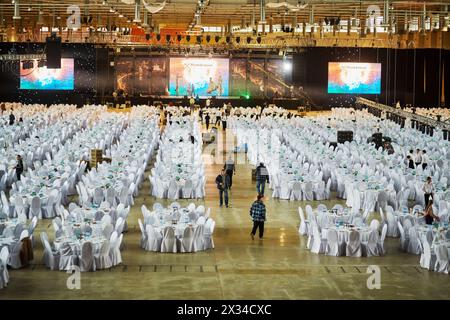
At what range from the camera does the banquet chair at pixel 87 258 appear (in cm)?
1558

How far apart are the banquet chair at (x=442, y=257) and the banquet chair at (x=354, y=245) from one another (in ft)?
5.74

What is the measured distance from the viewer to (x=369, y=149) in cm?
3172

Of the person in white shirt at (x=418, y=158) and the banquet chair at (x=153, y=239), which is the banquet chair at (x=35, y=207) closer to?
the banquet chair at (x=153, y=239)

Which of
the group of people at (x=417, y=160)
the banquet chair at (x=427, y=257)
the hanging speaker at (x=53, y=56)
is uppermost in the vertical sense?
the hanging speaker at (x=53, y=56)

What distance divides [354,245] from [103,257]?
16.4 ft

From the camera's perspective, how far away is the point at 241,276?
1556cm

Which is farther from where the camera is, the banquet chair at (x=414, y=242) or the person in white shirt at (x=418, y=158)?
the person in white shirt at (x=418, y=158)

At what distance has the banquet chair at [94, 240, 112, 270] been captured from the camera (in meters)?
15.8

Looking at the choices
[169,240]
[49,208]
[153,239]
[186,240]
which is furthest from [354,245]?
[49,208]

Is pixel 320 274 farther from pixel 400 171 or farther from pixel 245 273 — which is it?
pixel 400 171

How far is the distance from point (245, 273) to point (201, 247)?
2.10 metres

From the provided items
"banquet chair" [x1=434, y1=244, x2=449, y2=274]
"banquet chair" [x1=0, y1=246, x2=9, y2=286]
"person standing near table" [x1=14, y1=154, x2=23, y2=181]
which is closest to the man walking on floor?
"person standing near table" [x1=14, y1=154, x2=23, y2=181]

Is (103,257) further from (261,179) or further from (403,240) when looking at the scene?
(261,179)

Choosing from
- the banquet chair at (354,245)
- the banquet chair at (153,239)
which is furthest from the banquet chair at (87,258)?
the banquet chair at (354,245)
